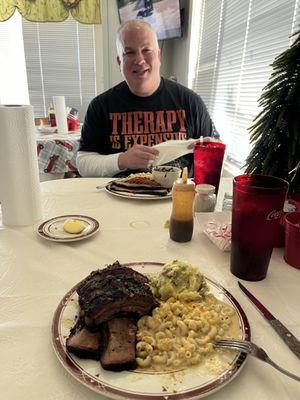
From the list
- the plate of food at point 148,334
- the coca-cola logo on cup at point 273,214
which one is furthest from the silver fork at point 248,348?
the coca-cola logo on cup at point 273,214

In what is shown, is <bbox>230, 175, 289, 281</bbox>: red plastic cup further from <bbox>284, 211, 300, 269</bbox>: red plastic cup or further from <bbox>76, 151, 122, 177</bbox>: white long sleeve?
<bbox>76, 151, 122, 177</bbox>: white long sleeve

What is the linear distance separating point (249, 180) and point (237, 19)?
223 centimetres

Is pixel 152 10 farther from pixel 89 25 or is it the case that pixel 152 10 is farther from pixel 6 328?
pixel 6 328

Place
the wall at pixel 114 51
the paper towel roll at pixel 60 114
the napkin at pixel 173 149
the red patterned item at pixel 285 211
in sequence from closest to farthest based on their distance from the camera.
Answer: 1. the red patterned item at pixel 285 211
2. the napkin at pixel 173 149
3. the paper towel roll at pixel 60 114
4. the wall at pixel 114 51

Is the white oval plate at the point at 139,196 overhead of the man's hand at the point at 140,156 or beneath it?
beneath

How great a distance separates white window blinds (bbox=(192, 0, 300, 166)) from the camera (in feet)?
6.26

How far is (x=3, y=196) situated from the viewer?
90 centimetres

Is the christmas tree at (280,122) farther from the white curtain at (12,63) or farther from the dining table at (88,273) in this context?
the white curtain at (12,63)

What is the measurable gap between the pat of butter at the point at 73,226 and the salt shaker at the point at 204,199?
1.20 ft

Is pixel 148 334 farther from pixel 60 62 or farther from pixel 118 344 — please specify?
pixel 60 62

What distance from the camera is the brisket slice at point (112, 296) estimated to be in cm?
48

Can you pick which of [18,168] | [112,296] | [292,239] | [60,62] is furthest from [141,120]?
Answer: [60,62]

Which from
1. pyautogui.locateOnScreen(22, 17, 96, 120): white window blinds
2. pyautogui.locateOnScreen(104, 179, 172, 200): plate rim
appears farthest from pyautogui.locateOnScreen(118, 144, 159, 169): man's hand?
pyautogui.locateOnScreen(22, 17, 96, 120): white window blinds

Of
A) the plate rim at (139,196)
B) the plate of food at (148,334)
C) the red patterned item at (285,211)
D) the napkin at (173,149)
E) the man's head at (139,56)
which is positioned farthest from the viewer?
the man's head at (139,56)
